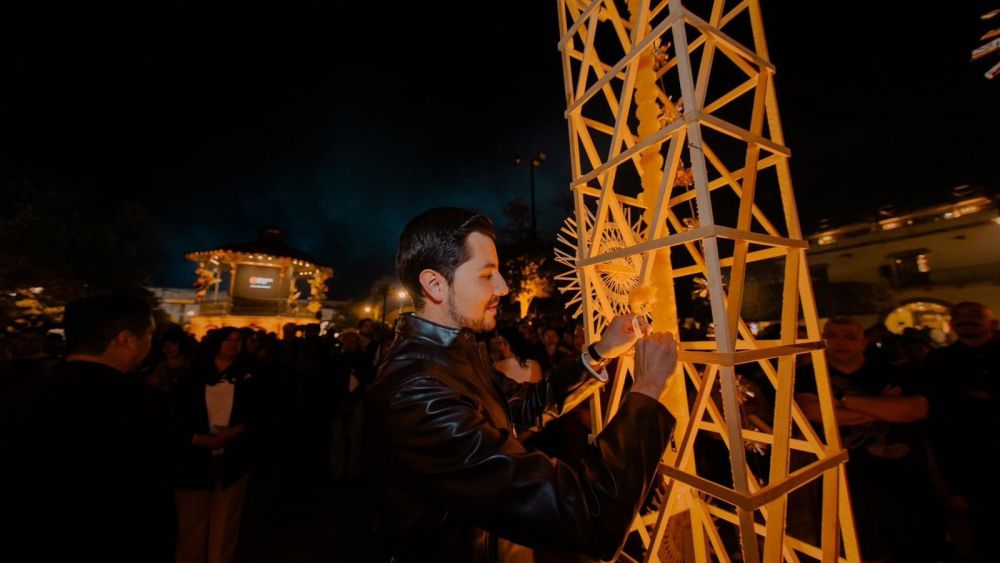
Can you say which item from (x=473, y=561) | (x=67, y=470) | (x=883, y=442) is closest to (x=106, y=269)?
(x=67, y=470)

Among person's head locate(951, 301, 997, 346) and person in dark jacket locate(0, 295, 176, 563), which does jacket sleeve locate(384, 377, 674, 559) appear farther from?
person's head locate(951, 301, 997, 346)

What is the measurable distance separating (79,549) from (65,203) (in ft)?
68.5

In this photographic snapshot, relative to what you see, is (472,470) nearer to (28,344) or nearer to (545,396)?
(545,396)

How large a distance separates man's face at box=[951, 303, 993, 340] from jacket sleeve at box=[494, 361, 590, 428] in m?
3.95

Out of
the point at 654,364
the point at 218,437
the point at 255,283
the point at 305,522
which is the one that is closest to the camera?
the point at 654,364

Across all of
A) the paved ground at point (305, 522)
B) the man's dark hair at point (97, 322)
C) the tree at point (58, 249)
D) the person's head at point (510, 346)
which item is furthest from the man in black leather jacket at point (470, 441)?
the tree at point (58, 249)

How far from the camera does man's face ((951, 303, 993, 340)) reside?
3354mm

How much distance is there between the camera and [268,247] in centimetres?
2688

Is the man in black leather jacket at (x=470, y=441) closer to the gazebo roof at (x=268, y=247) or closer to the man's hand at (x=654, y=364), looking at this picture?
the man's hand at (x=654, y=364)

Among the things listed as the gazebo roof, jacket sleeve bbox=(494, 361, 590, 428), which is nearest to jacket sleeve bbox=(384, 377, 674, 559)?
jacket sleeve bbox=(494, 361, 590, 428)

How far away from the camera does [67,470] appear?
191 centimetres

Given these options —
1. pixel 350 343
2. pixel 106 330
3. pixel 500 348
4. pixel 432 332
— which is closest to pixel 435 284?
pixel 432 332

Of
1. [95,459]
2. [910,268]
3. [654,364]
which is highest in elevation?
[910,268]

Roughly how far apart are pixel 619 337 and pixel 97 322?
315 centimetres
